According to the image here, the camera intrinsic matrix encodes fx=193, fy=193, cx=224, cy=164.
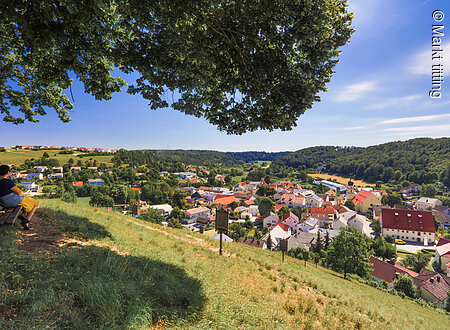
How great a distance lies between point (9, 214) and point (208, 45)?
251 inches

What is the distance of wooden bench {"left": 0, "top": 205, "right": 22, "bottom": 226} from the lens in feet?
15.5

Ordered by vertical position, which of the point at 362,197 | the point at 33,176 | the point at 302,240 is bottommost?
the point at 302,240

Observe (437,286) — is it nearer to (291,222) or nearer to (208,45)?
(291,222)

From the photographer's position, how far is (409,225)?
5053 cm

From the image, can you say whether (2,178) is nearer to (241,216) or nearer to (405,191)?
(241,216)

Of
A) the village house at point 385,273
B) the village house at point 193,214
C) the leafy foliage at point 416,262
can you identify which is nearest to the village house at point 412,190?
the leafy foliage at point 416,262

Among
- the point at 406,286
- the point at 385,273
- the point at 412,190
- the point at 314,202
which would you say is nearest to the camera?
the point at 406,286

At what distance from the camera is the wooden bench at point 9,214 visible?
4.71 metres

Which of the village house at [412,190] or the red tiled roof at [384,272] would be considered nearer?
the red tiled roof at [384,272]

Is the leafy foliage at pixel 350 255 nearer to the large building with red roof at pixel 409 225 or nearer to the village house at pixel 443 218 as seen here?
the large building with red roof at pixel 409 225

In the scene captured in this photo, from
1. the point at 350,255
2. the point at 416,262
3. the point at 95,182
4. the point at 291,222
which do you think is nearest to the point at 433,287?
the point at 416,262

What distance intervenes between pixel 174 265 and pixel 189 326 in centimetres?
274

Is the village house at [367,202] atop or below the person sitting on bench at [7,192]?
below

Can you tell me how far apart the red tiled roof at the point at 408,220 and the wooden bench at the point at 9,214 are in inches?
2723
